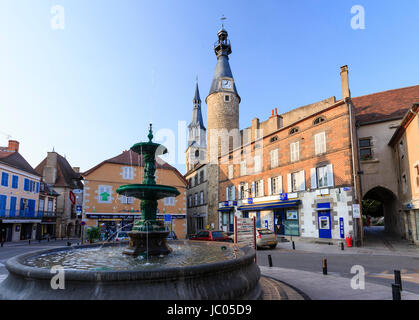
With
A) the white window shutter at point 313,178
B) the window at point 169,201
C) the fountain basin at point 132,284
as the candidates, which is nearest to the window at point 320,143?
the white window shutter at point 313,178

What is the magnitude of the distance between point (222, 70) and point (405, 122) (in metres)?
23.9

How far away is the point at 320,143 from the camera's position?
2130 centimetres

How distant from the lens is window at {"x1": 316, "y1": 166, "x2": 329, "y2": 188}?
20609 millimetres

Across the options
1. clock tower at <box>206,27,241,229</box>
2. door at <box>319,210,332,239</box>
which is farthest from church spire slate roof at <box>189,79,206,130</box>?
door at <box>319,210,332,239</box>

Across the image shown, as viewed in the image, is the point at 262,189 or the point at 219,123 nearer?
the point at 262,189

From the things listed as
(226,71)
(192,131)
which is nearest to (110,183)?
(226,71)

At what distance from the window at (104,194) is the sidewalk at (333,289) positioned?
21.4 m

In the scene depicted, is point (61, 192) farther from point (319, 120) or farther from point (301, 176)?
point (319, 120)

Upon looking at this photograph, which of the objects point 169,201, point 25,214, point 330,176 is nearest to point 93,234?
point 169,201

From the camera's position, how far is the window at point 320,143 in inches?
827

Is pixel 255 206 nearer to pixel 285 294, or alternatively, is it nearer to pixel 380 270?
→ pixel 380 270

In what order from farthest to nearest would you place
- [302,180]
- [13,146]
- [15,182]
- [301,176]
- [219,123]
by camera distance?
[219,123] < [13,146] < [15,182] < [301,176] < [302,180]

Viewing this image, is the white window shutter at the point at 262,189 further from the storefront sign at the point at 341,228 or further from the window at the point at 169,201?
the window at the point at 169,201
